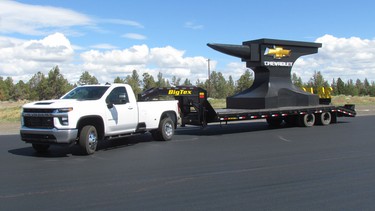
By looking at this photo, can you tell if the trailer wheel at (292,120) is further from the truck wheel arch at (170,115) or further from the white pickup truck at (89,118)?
the white pickup truck at (89,118)

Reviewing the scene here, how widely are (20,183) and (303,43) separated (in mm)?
16952

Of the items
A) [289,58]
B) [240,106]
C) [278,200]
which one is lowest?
[278,200]

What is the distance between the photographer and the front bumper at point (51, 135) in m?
10.9

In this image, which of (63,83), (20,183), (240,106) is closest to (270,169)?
(20,183)

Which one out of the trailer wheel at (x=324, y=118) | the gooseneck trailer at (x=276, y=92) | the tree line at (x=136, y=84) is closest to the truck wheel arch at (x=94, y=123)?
the gooseneck trailer at (x=276, y=92)

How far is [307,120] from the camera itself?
65.3 feet

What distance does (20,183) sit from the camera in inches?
319

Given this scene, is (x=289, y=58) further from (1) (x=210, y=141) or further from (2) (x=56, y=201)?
(2) (x=56, y=201)

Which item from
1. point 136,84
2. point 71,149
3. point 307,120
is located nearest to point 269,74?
point 307,120

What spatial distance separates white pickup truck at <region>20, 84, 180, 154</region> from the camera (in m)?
11.0

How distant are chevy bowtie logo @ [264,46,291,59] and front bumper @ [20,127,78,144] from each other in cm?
1197

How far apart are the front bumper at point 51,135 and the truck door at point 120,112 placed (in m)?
1.51

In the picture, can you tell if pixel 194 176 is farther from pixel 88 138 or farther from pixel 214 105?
pixel 214 105

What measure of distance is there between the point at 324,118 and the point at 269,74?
12.2 ft
